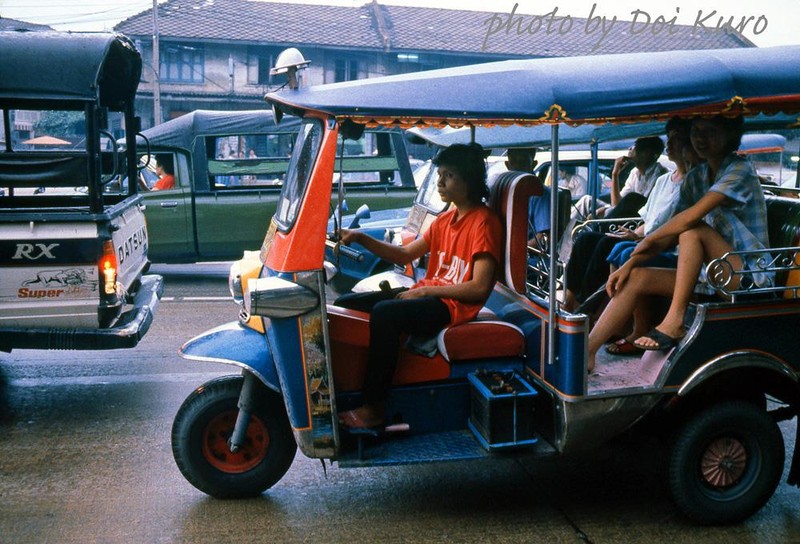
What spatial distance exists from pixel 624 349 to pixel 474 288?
1065mm

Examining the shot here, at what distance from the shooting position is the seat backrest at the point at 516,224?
4.43m

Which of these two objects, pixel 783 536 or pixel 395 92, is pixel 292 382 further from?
pixel 783 536

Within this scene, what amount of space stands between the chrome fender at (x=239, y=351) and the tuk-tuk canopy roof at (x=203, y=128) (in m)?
7.38

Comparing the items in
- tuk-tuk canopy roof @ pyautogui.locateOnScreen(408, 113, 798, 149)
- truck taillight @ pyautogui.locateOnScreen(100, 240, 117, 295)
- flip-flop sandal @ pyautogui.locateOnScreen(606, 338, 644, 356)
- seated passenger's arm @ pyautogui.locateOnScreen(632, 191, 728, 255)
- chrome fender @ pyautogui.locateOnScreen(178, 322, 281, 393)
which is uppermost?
tuk-tuk canopy roof @ pyautogui.locateOnScreen(408, 113, 798, 149)

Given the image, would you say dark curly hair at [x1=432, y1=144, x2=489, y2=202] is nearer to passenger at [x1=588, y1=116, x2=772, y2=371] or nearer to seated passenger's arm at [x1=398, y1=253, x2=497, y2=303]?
seated passenger's arm at [x1=398, y1=253, x2=497, y2=303]

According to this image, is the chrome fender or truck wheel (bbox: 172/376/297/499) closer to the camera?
the chrome fender

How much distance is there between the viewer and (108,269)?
5727 mm

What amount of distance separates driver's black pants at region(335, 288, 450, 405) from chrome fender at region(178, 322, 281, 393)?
0.47m

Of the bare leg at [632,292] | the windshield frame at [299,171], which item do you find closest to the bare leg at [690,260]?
the bare leg at [632,292]

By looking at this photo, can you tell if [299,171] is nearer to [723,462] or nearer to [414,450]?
[414,450]

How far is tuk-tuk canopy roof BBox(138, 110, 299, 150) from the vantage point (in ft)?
37.3

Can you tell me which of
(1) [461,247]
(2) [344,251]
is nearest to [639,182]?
(1) [461,247]

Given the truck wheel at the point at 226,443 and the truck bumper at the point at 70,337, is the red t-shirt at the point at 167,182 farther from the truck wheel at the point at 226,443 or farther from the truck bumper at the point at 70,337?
the truck wheel at the point at 226,443

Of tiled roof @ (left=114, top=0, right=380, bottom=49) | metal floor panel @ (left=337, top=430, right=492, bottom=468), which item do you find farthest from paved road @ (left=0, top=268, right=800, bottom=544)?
tiled roof @ (left=114, top=0, right=380, bottom=49)
